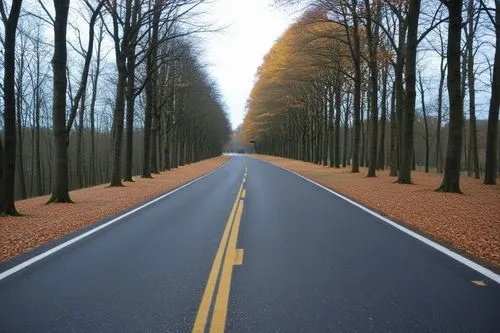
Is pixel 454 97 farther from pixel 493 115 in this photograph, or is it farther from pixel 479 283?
pixel 479 283

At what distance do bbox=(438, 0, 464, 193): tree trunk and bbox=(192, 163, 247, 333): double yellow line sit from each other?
1059 cm

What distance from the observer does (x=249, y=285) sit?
5.87 metres

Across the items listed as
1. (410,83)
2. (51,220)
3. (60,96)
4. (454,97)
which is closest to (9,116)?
(51,220)

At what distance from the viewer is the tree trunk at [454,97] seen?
17.5m

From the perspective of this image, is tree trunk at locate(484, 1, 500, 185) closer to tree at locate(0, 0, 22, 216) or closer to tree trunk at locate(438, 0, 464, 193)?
tree trunk at locate(438, 0, 464, 193)

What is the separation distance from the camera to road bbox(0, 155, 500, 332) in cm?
463

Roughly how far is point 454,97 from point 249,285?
576 inches

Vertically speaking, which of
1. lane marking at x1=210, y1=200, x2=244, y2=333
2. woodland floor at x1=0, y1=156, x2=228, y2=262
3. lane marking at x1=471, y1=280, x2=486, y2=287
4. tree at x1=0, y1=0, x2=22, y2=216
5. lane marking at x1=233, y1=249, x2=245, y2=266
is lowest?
woodland floor at x1=0, y1=156, x2=228, y2=262

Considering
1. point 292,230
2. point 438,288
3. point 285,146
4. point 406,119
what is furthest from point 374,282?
point 285,146

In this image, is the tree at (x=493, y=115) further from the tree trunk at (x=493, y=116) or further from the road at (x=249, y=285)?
the road at (x=249, y=285)

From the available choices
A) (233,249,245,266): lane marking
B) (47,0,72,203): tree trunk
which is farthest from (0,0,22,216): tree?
(233,249,245,266): lane marking

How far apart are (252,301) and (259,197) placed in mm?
12005

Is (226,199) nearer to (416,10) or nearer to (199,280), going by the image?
(199,280)

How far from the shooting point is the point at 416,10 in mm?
21531
